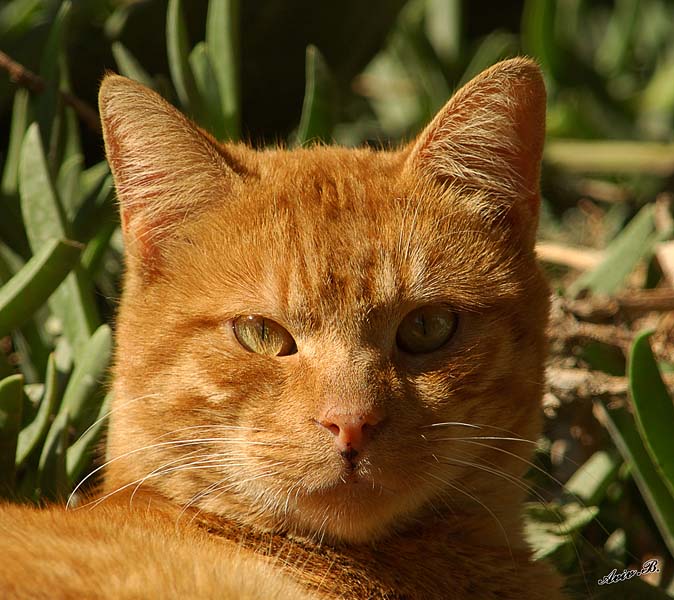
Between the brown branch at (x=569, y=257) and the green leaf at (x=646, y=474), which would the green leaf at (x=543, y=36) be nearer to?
the brown branch at (x=569, y=257)

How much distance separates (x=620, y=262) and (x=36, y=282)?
1.64 m

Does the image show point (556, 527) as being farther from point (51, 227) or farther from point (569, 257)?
point (51, 227)

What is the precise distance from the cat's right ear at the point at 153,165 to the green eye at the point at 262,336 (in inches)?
11.2

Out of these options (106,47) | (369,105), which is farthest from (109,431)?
(369,105)

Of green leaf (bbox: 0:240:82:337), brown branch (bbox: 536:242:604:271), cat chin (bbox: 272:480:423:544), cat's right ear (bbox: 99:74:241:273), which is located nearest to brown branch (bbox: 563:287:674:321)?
brown branch (bbox: 536:242:604:271)

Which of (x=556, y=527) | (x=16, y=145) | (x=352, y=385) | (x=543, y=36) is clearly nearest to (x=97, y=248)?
(x=16, y=145)

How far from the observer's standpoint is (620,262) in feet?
9.39

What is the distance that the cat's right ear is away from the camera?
79.4 inches

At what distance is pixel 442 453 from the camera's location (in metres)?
1.88

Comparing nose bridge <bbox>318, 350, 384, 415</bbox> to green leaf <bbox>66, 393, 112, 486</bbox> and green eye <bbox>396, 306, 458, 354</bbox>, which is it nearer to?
green eye <bbox>396, 306, 458, 354</bbox>

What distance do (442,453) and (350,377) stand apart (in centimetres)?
24

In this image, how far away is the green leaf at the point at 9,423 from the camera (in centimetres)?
197

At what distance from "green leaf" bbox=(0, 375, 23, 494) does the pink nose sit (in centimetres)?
65

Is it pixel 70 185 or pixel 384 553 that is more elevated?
pixel 70 185
